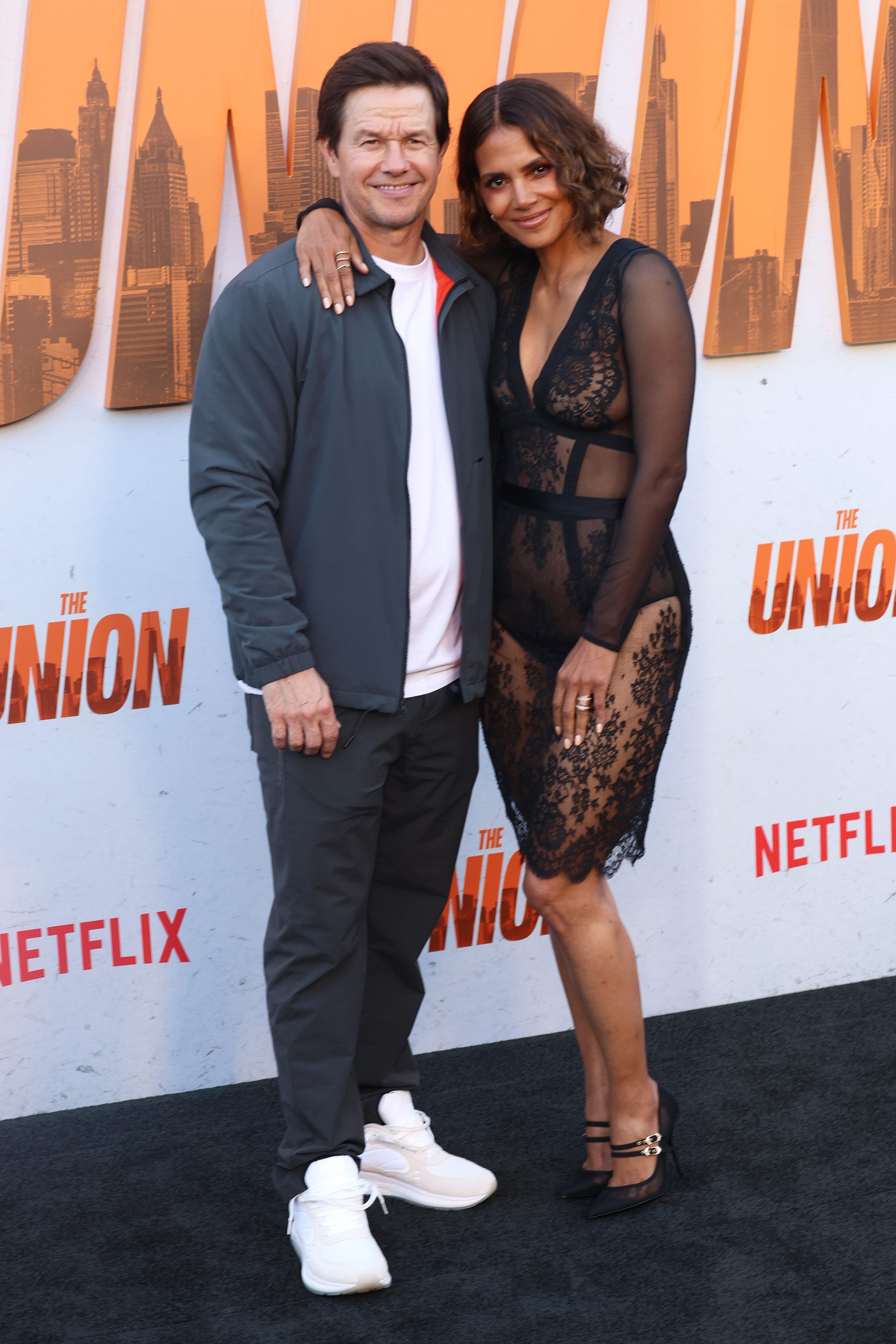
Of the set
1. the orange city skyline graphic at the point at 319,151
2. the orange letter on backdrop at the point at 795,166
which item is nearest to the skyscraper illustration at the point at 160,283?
the orange city skyline graphic at the point at 319,151

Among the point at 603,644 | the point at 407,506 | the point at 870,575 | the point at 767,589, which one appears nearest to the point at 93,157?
the point at 407,506

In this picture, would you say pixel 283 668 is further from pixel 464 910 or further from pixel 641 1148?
pixel 464 910

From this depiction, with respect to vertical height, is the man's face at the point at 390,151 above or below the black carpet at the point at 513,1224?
above

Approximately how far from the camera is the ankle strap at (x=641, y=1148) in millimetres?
2129

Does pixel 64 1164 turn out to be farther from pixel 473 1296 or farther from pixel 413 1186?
pixel 473 1296

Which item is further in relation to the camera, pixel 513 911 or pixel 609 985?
pixel 513 911

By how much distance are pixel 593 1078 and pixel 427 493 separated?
1.03 meters

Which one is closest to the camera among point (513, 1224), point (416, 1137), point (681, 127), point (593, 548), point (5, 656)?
point (593, 548)

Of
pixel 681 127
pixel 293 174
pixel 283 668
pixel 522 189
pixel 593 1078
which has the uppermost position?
pixel 681 127

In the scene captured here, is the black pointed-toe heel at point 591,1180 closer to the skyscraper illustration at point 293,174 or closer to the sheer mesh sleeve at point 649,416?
the sheer mesh sleeve at point 649,416

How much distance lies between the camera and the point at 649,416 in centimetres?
188

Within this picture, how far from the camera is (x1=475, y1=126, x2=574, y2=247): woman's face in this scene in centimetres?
190

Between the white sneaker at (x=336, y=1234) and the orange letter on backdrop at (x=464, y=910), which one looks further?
the orange letter on backdrop at (x=464, y=910)

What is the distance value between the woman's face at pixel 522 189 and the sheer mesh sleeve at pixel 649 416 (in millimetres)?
142
